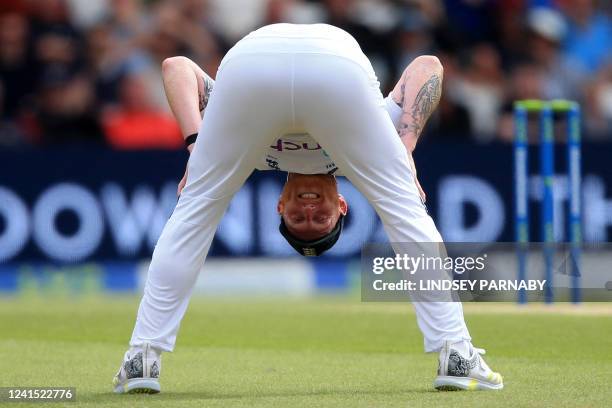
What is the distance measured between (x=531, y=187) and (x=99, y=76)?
3.95 metres

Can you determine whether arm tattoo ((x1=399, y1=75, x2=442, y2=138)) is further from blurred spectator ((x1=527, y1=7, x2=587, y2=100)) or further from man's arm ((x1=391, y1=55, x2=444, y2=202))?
blurred spectator ((x1=527, y1=7, x2=587, y2=100))

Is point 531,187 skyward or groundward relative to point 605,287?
skyward

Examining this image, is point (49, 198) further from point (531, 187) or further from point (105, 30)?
point (531, 187)

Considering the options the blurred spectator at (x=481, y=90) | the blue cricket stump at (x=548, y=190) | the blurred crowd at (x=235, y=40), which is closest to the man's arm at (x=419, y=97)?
the blue cricket stump at (x=548, y=190)

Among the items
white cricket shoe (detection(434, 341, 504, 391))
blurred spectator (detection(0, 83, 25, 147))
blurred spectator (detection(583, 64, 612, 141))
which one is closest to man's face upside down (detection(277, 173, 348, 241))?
white cricket shoe (detection(434, 341, 504, 391))

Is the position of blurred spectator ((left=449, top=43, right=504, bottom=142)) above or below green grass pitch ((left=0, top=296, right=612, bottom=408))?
above

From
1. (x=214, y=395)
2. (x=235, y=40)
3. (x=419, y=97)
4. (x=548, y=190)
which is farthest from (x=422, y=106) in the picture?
(x=235, y=40)

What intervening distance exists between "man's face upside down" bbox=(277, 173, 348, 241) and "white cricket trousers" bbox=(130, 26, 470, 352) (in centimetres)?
14

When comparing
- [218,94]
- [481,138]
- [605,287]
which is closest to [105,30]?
[481,138]

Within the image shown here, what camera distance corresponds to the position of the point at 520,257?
930 cm

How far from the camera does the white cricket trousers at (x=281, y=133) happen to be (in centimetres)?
477

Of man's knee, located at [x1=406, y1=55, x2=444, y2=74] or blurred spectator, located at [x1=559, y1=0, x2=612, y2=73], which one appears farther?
blurred spectator, located at [x1=559, y1=0, x2=612, y2=73]

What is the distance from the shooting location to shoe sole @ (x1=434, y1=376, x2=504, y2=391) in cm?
487

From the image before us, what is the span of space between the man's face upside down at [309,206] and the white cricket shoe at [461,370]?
643mm
